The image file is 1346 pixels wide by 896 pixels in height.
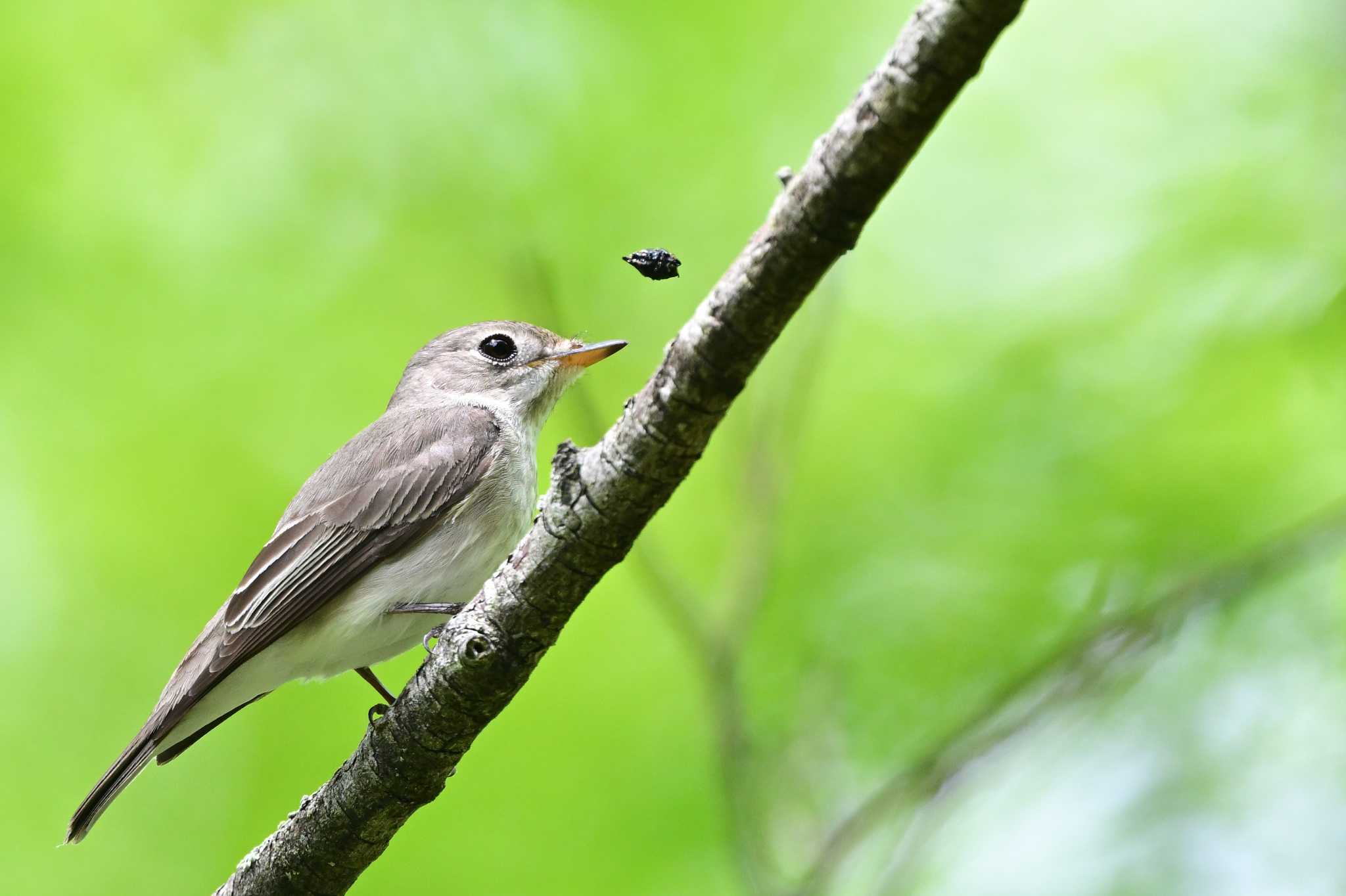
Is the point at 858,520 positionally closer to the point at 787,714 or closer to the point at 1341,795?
the point at 787,714

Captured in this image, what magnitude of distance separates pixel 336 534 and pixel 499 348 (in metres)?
1.64

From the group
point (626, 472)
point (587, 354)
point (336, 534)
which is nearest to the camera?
point (626, 472)

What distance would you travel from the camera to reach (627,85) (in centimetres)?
668

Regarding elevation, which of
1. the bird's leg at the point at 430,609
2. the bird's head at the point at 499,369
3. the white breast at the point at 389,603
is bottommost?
the bird's leg at the point at 430,609

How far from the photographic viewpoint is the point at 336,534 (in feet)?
18.1

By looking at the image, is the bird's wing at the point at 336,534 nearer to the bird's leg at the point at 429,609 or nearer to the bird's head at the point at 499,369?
the bird's leg at the point at 429,609

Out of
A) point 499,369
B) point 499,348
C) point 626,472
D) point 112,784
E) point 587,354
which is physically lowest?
point 626,472

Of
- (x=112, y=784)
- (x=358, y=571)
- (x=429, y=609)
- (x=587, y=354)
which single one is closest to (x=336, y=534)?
(x=358, y=571)

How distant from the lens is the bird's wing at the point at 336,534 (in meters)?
5.23

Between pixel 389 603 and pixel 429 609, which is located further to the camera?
pixel 389 603

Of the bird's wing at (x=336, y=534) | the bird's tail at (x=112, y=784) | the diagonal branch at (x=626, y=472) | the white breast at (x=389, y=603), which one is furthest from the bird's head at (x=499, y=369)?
the diagonal branch at (x=626, y=472)

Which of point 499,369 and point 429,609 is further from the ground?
point 499,369

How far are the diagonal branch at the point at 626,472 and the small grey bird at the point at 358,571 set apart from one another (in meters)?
0.96

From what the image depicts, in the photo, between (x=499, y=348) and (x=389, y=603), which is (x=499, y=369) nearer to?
(x=499, y=348)
